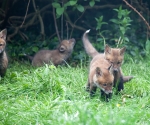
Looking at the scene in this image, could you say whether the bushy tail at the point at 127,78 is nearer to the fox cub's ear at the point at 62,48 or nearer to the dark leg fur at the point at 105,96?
the dark leg fur at the point at 105,96

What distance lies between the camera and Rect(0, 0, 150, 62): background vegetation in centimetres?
1089

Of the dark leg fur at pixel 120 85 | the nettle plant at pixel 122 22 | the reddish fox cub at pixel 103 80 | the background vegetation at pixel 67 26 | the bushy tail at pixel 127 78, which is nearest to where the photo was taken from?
the reddish fox cub at pixel 103 80

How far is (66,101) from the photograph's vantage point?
20.2 feet

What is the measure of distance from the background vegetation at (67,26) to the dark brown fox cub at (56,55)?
0.28 meters

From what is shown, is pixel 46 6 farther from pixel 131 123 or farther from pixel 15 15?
pixel 131 123

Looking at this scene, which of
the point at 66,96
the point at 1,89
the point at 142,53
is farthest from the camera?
the point at 142,53

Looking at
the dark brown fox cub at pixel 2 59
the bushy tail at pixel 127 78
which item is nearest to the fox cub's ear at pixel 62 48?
the dark brown fox cub at pixel 2 59

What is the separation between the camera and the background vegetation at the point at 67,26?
10887mm

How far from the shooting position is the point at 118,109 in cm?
625

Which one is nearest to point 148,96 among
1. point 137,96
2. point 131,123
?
point 137,96

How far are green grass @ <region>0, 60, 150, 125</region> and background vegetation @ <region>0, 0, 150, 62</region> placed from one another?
1.77 metres

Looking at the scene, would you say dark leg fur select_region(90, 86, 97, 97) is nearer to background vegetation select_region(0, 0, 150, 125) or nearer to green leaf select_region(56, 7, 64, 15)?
background vegetation select_region(0, 0, 150, 125)

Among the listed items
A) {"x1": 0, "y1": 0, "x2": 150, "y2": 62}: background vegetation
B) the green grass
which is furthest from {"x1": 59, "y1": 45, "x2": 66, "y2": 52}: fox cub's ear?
the green grass

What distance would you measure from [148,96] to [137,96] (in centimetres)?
39
